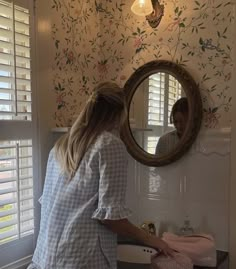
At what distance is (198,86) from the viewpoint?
195 centimetres

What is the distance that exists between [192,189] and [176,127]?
0.35m

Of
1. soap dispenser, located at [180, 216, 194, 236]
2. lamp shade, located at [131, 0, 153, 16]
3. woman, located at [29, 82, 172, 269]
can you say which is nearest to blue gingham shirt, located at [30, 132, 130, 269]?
woman, located at [29, 82, 172, 269]

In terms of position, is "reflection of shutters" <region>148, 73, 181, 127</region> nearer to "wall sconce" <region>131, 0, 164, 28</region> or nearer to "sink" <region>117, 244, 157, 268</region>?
"wall sconce" <region>131, 0, 164, 28</region>

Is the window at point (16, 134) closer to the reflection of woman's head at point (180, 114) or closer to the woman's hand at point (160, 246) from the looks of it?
the woman's hand at point (160, 246)

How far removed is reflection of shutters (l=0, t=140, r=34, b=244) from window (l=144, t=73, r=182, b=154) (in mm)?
699

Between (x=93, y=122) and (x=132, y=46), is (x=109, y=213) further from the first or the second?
(x=132, y=46)

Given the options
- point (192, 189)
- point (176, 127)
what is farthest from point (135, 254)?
point (176, 127)

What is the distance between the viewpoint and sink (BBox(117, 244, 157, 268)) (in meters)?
1.66

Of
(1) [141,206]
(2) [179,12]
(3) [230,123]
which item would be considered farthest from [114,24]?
(1) [141,206]

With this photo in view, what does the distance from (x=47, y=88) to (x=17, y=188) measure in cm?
55

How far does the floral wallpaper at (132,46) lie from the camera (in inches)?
74.7

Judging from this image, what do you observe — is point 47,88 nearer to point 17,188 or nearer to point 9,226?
point 17,188

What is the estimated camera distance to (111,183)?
1.28 m

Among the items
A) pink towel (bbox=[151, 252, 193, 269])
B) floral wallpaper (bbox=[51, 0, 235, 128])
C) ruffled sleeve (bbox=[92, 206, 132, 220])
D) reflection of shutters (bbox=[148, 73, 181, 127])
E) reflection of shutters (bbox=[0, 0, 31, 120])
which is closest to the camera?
ruffled sleeve (bbox=[92, 206, 132, 220])
